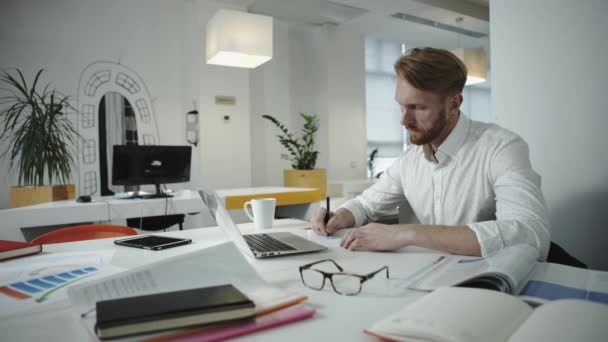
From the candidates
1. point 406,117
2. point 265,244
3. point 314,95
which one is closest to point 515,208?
point 406,117

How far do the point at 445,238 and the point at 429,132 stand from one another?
0.55m

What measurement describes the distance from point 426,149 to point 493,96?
0.74 metres

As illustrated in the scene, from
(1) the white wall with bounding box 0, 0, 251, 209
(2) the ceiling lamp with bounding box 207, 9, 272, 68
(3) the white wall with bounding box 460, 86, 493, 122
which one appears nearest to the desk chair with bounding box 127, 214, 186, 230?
(1) the white wall with bounding box 0, 0, 251, 209

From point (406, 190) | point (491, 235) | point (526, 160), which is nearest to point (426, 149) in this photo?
point (406, 190)

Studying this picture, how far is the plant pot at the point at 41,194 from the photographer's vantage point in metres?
3.00

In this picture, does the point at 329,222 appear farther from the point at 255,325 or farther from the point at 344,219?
the point at 255,325

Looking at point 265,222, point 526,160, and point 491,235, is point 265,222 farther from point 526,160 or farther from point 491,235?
point 526,160

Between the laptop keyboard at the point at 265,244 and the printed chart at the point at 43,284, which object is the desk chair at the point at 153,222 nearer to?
the laptop keyboard at the point at 265,244

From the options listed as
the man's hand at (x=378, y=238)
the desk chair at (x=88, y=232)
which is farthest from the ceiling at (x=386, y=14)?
the man's hand at (x=378, y=238)

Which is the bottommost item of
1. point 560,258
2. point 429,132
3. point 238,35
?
point 560,258

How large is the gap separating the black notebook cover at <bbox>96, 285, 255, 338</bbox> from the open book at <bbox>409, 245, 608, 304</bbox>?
1.22ft

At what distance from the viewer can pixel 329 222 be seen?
4.63 feet

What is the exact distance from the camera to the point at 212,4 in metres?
5.00

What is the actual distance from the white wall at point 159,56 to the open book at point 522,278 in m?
4.36
